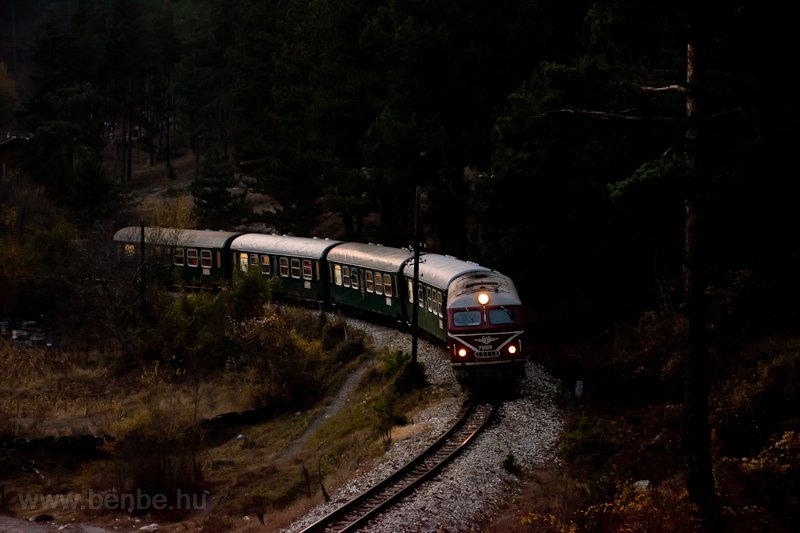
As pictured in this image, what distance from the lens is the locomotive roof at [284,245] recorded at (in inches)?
1598

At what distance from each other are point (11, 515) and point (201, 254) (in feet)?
77.5

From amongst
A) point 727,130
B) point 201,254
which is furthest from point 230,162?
point 727,130

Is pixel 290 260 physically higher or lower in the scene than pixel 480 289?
lower

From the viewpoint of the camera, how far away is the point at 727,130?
19281mm

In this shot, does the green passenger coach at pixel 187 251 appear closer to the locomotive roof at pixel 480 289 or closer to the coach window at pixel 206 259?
the coach window at pixel 206 259

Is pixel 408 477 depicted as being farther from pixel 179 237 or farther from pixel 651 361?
pixel 179 237

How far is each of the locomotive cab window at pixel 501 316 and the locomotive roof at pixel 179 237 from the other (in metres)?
24.6

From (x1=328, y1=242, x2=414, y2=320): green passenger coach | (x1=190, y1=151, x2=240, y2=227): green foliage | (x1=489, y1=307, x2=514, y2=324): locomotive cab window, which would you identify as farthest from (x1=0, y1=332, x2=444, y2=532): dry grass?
(x1=190, y1=151, x2=240, y2=227): green foliage

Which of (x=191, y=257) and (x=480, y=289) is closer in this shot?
(x=480, y=289)

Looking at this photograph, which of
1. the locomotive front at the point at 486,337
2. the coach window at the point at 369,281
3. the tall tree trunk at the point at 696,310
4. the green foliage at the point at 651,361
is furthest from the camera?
the coach window at the point at 369,281

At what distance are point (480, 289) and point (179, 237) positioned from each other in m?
27.6

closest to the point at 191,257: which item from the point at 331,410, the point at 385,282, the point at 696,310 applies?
the point at 385,282

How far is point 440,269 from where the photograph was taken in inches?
1131

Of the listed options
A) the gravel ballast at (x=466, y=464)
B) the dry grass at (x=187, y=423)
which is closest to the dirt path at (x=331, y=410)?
the dry grass at (x=187, y=423)
